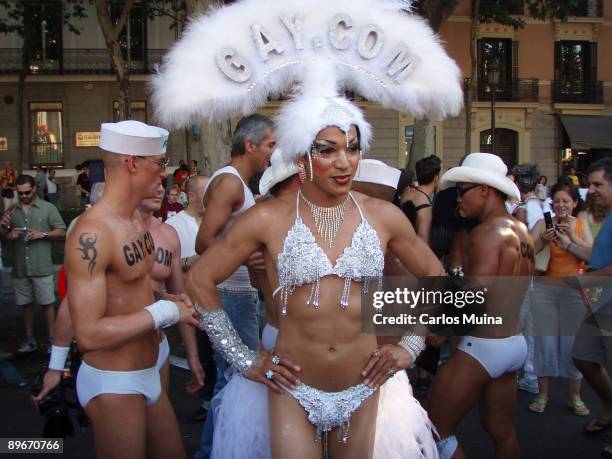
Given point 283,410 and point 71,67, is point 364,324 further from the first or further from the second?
point 71,67

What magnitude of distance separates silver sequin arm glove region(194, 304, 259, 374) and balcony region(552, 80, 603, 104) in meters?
32.9

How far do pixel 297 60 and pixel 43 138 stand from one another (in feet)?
103

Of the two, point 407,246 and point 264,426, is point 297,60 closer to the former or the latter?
point 407,246

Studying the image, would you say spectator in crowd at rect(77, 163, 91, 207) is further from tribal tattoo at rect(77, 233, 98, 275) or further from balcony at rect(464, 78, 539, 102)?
tribal tattoo at rect(77, 233, 98, 275)

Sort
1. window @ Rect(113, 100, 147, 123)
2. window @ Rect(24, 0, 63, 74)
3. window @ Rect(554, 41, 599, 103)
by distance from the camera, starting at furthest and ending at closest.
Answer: window @ Rect(554, 41, 599, 103) → window @ Rect(113, 100, 147, 123) → window @ Rect(24, 0, 63, 74)

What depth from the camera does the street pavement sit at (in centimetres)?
531

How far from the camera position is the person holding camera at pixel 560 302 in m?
A: 5.96

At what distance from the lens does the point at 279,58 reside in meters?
3.50

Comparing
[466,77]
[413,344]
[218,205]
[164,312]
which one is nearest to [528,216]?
[218,205]

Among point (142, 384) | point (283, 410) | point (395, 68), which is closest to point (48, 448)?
point (142, 384)

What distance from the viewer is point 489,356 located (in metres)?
3.98

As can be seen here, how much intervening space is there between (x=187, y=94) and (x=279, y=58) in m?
0.47

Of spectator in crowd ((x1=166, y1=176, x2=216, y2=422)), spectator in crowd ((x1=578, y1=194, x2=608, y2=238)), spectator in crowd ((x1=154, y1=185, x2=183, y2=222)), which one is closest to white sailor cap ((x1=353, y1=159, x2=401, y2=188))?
spectator in crowd ((x1=166, y1=176, x2=216, y2=422))

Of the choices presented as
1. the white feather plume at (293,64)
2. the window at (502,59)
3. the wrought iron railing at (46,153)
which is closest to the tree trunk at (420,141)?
the white feather plume at (293,64)
